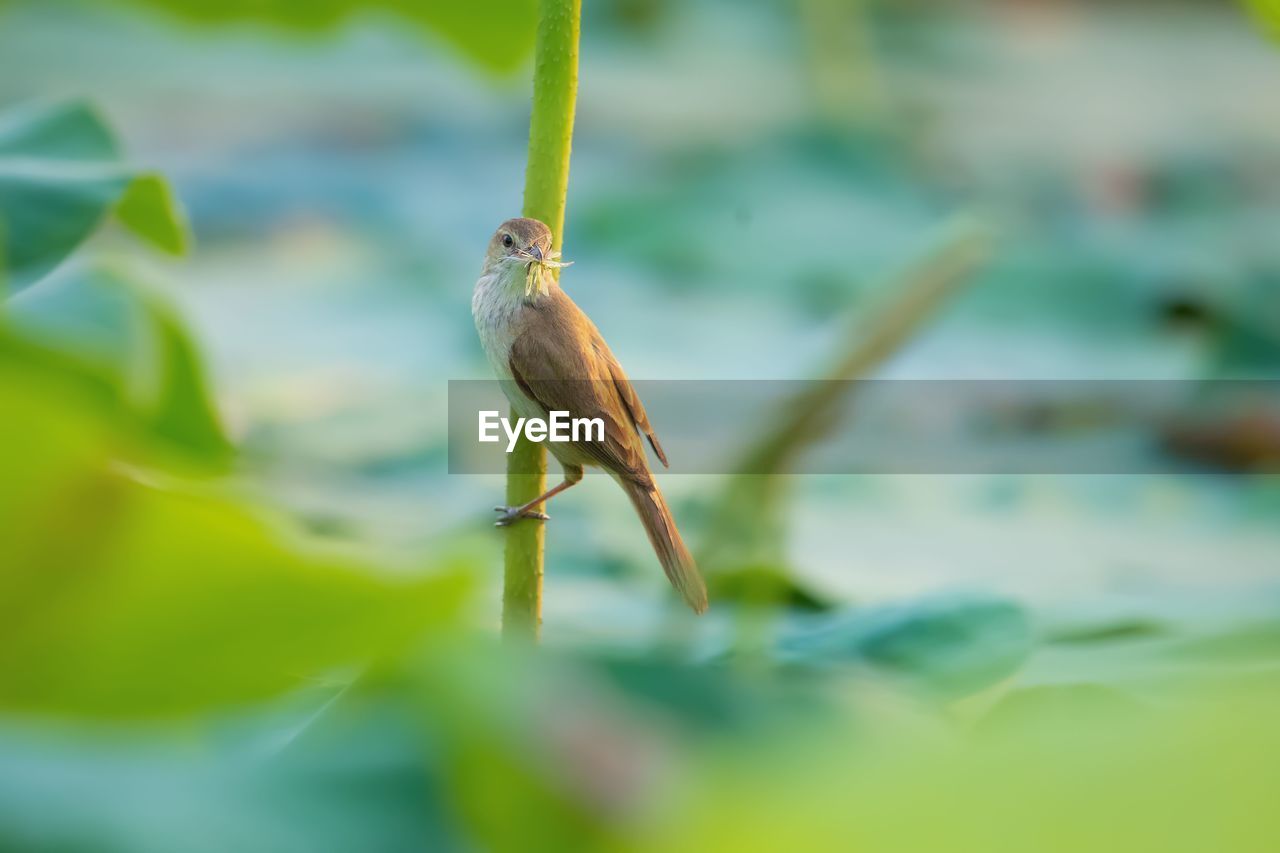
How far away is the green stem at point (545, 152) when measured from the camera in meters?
0.40

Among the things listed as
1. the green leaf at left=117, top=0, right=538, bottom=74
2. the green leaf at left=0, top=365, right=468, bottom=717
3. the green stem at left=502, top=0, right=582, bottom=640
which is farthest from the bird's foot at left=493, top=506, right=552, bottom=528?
the green leaf at left=117, top=0, right=538, bottom=74

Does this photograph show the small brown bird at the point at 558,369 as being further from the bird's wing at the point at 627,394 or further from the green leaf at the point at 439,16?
the green leaf at the point at 439,16

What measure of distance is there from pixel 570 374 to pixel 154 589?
0.28 m

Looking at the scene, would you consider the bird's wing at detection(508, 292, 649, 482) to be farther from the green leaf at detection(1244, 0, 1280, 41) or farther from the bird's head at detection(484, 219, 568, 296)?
the green leaf at detection(1244, 0, 1280, 41)

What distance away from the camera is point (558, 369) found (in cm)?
47

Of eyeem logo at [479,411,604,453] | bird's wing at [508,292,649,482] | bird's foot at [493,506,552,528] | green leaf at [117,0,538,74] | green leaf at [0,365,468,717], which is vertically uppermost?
green leaf at [117,0,538,74]

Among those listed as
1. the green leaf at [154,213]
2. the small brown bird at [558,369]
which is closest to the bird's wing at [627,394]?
the small brown bird at [558,369]

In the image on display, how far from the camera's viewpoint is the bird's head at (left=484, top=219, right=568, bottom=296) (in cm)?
42

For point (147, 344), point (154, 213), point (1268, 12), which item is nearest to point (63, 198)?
point (154, 213)

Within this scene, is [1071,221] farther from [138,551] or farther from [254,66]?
[138,551]

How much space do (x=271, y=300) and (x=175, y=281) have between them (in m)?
0.14

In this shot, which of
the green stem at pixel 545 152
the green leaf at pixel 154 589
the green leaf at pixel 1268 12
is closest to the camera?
the green leaf at pixel 154 589

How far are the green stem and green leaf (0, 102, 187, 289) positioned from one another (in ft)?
0.74

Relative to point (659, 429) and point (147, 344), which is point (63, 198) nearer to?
point (147, 344)
